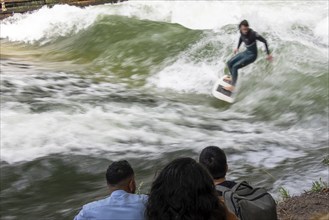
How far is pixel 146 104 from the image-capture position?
1198 cm

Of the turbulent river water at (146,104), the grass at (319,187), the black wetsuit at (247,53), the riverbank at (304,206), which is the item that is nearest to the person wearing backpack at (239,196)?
the riverbank at (304,206)

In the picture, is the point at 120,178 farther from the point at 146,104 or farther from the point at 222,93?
the point at 222,93

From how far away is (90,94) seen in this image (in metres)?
12.5

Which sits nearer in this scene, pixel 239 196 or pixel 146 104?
pixel 239 196

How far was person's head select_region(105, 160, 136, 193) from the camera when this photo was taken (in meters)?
3.27

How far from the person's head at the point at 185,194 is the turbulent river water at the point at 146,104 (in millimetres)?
4009

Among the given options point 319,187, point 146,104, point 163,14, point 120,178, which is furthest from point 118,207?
point 163,14

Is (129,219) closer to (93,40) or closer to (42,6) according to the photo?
(93,40)

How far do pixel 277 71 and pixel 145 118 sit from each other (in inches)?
187

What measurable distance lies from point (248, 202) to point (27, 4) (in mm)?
24433

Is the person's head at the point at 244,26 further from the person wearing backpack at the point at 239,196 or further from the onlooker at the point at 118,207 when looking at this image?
the onlooker at the point at 118,207

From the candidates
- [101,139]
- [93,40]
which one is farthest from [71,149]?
[93,40]

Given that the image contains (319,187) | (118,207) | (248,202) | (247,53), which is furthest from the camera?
(247,53)

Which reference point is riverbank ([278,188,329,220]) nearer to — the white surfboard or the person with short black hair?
the person with short black hair
